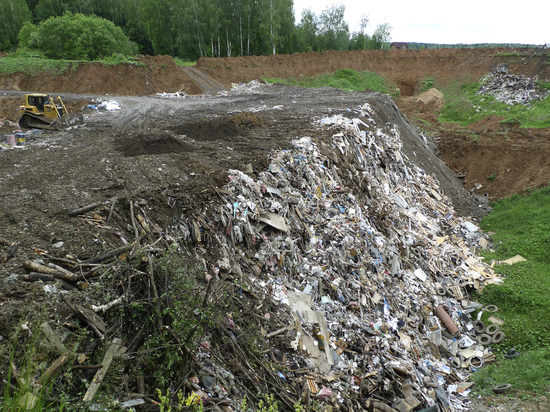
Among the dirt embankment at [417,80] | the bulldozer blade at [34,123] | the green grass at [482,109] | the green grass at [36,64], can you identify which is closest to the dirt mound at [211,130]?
the bulldozer blade at [34,123]

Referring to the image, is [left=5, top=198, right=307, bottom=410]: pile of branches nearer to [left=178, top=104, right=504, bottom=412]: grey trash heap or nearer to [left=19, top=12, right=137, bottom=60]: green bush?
[left=178, top=104, right=504, bottom=412]: grey trash heap

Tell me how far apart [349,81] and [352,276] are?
106ft

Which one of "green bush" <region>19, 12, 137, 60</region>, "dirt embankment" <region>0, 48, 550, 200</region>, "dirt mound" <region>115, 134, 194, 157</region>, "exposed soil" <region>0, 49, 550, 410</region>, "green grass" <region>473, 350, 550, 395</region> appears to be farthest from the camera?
"green bush" <region>19, 12, 137, 60</region>

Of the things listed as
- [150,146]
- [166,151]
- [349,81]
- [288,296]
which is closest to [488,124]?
[349,81]

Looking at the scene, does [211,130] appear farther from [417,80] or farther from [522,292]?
[417,80]

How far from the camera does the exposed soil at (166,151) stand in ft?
17.5

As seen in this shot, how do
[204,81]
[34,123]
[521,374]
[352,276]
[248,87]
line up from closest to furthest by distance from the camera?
[521,374] < [352,276] < [34,123] < [204,81] < [248,87]

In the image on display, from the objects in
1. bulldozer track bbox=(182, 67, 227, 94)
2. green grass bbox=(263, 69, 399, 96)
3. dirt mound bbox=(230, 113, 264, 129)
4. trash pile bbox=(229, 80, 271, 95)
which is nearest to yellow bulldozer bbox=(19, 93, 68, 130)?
dirt mound bbox=(230, 113, 264, 129)

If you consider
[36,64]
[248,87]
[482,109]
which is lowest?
[482,109]

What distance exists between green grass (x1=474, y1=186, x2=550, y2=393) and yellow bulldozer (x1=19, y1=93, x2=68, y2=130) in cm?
1552

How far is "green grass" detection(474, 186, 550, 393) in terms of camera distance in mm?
7090

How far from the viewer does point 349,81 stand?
3550 centimetres

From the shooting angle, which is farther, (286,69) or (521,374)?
(286,69)

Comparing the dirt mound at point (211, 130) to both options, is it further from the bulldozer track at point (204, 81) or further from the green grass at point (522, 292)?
the bulldozer track at point (204, 81)
